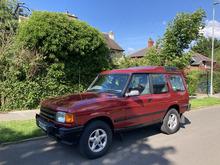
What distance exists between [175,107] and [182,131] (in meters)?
0.88

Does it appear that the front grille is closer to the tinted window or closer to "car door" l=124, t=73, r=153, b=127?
"car door" l=124, t=73, r=153, b=127

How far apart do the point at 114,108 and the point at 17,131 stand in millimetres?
3237

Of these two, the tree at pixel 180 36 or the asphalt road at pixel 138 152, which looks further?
the tree at pixel 180 36

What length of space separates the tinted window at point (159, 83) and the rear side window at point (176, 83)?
0.35 m

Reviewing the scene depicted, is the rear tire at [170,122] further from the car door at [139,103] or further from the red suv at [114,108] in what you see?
the car door at [139,103]

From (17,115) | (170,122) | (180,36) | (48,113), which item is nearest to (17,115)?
(17,115)

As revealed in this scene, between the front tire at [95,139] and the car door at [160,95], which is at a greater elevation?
the car door at [160,95]

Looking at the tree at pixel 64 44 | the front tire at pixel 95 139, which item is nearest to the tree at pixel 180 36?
the tree at pixel 64 44

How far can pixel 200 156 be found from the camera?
384 centimetres

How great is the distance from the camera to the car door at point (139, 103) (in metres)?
4.16

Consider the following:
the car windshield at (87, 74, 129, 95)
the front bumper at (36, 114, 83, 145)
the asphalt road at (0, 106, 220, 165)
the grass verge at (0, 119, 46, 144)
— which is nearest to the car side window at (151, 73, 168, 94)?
the car windshield at (87, 74, 129, 95)

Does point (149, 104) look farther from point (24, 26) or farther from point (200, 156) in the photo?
point (24, 26)

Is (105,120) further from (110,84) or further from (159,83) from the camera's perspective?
(159,83)

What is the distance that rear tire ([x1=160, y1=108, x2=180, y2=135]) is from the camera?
523cm
